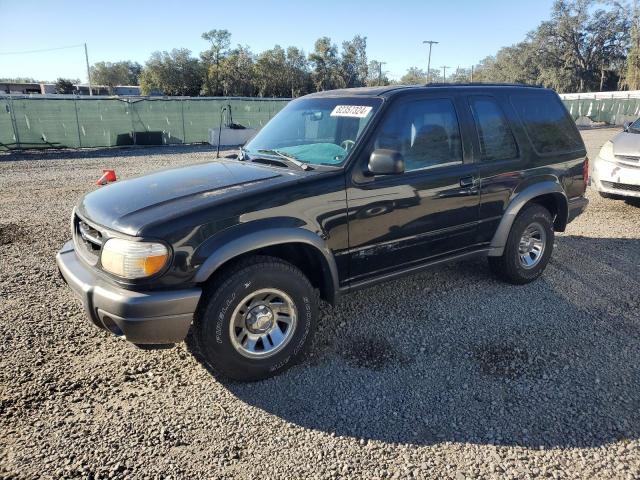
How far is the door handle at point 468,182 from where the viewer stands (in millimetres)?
3985

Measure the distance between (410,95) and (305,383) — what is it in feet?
7.76

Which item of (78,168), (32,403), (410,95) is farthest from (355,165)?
(78,168)

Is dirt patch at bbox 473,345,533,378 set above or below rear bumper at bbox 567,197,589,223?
below

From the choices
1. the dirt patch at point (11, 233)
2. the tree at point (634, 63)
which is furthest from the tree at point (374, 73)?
the dirt patch at point (11, 233)

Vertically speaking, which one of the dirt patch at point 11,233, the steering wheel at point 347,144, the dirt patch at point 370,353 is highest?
the steering wheel at point 347,144

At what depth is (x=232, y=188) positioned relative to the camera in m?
3.14

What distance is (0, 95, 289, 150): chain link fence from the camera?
17.0m

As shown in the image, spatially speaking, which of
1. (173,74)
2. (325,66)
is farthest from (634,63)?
(173,74)

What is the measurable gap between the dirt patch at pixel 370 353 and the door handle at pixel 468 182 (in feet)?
4.85

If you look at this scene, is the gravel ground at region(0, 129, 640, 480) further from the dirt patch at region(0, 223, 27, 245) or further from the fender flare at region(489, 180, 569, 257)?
the dirt patch at region(0, 223, 27, 245)

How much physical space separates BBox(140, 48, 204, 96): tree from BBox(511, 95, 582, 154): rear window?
81392 mm

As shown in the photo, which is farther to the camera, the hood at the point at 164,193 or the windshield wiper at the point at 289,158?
the windshield wiper at the point at 289,158

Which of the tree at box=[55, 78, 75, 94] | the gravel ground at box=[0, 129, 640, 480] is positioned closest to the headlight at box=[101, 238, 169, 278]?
the gravel ground at box=[0, 129, 640, 480]

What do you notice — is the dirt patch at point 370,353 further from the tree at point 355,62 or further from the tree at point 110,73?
the tree at point 110,73
